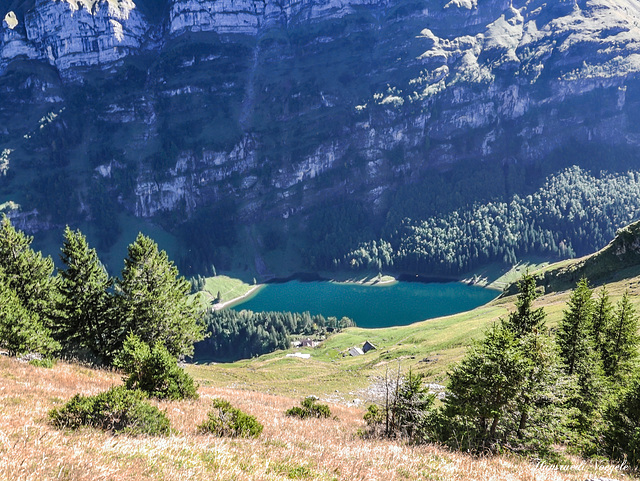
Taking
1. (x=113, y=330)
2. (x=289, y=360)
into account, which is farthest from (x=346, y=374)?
(x=113, y=330)

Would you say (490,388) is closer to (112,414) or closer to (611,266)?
(112,414)

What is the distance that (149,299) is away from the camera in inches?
1286

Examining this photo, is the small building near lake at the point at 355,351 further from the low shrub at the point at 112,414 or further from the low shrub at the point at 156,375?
the low shrub at the point at 112,414

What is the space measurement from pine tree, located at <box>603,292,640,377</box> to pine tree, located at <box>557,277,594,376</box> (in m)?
2.68

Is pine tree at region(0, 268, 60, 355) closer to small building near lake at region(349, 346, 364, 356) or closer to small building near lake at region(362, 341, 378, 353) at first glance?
small building near lake at region(349, 346, 364, 356)

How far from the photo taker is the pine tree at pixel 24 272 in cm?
3909

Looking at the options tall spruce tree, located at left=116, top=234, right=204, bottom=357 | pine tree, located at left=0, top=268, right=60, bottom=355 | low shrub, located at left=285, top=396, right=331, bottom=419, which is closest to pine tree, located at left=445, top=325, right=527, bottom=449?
low shrub, located at left=285, top=396, right=331, bottom=419

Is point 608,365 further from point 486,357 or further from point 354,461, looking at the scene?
point 354,461

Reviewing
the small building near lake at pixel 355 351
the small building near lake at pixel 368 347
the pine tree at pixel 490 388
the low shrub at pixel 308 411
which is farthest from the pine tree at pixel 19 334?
the small building near lake at pixel 368 347

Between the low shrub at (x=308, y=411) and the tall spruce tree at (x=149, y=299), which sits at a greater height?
the tall spruce tree at (x=149, y=299)

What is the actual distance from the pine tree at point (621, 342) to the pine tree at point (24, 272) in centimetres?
5343

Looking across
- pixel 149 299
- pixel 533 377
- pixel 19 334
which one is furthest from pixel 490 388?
pixel 19 334

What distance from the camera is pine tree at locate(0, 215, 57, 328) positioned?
39.1 meters

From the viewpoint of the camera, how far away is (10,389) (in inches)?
610
